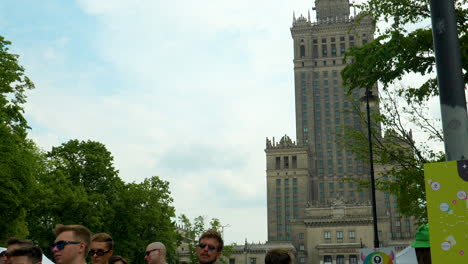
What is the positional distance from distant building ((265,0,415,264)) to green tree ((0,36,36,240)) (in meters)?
105

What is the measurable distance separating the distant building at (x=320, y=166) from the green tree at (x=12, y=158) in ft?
343

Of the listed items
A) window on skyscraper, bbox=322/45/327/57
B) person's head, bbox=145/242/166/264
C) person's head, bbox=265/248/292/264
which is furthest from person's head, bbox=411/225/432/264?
window on skyscraper, bbox=322/45/327/57

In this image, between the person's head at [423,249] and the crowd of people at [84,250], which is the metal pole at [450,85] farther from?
the crowd of people at [84,250]

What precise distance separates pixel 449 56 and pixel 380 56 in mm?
13435

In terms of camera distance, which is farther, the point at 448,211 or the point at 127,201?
the point at 127,201

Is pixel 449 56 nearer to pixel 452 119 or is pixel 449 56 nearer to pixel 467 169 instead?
pixel 452 119

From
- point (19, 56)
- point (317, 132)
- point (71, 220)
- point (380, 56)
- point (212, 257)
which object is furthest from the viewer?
point (317, 132)

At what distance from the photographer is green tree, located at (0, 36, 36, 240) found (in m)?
26.4

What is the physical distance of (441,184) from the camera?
419 cm

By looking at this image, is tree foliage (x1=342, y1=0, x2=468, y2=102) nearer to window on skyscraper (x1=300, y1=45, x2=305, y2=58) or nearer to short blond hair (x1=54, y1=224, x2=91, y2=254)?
short blond hair (x1=54, y1=224, x2=91, y2=254)

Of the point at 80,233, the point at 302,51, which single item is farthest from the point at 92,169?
the point at 302,51

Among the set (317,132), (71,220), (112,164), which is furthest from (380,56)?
(317,132)

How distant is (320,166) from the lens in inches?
5871

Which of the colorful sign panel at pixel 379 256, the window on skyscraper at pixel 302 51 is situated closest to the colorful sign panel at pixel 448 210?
the colorful sign panel at pixel 379 256
